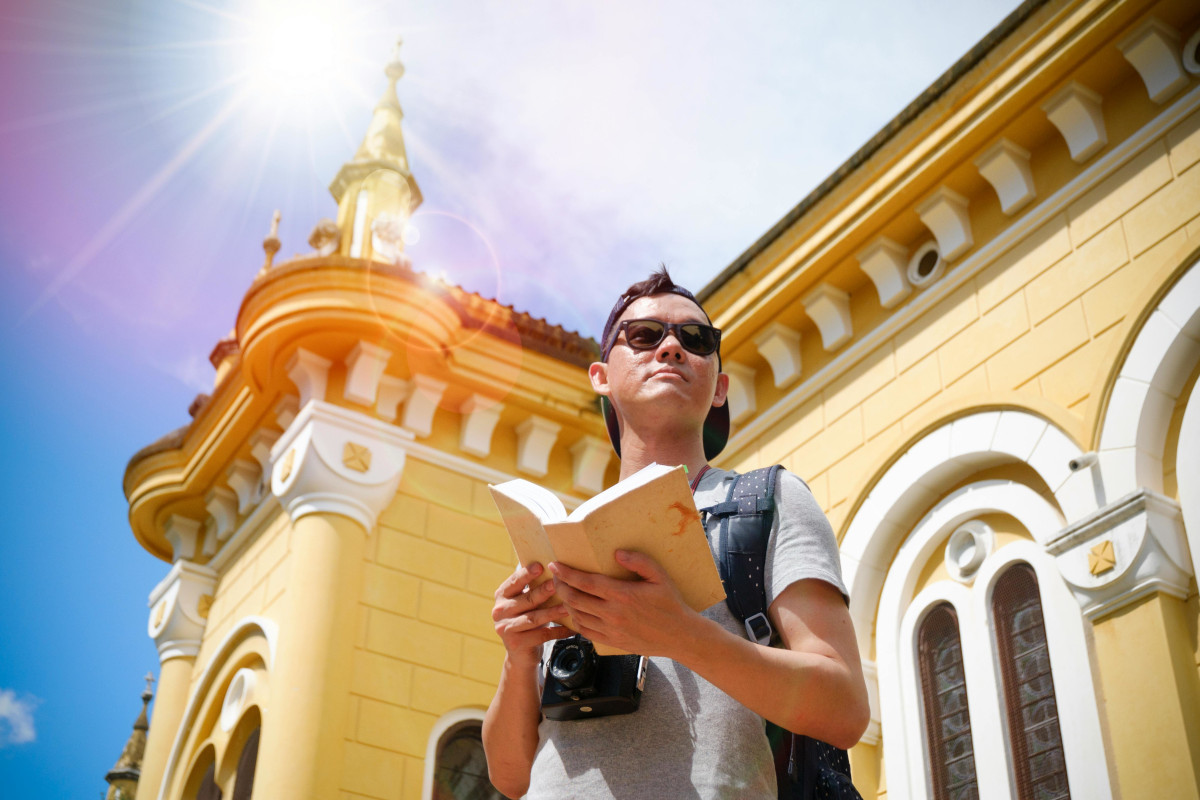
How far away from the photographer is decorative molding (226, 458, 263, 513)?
34.4ft

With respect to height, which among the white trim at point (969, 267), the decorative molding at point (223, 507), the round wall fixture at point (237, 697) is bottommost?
the round wall fixture at point (237, 697)

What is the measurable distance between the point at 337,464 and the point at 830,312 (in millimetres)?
3603

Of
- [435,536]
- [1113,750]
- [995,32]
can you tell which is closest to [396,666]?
[435,536]

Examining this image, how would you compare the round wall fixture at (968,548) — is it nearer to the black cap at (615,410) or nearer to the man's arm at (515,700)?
the black cap at (615,410)

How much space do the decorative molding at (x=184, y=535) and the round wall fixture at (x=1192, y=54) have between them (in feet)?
28.3

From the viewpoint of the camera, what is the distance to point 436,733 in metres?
8.62

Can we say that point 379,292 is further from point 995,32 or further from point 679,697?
point 679,697

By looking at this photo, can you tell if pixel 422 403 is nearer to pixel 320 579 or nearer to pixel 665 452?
pixel 320 579

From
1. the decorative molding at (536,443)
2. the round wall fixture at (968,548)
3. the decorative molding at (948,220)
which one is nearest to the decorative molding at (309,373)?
the decorative molding at (536,443)

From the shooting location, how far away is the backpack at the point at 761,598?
7.49ft

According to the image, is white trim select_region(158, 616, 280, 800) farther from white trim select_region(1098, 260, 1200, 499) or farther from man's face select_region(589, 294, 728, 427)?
man's face select_region(589, 294, 728, 427)

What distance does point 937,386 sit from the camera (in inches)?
295

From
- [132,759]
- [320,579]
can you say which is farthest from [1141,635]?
[132,759]

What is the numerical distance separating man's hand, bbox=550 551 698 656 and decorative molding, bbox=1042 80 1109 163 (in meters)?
5.78
